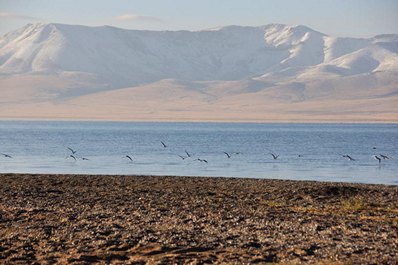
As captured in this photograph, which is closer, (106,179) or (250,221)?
(250,221)

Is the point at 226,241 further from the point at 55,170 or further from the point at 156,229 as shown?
the point at 55,170

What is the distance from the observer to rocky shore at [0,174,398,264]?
1772 centimetres

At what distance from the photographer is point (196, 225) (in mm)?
21281

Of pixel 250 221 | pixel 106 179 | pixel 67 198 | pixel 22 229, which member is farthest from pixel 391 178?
pixel 22 229

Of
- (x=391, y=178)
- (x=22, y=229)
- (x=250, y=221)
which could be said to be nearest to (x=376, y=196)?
(x=250, y=221)

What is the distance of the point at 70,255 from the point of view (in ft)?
A: 58.8

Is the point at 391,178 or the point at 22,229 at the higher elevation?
the point at 22,229

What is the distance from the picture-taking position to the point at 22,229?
68.6 feet

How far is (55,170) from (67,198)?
23327 mm

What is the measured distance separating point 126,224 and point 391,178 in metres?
27.8

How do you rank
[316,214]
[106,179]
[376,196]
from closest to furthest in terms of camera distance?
[316,214] < [376,196] < [106,179]

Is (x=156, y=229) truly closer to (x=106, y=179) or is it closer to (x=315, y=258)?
(x=315, y=258)

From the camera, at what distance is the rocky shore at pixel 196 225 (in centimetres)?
1772

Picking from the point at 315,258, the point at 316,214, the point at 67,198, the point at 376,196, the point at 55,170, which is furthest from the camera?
the point at 55,170
